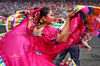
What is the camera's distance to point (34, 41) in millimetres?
1417

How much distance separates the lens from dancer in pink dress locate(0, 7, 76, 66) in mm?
1165

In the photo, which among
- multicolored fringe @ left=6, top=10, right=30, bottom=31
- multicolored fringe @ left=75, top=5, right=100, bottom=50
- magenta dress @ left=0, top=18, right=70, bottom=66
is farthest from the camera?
multicolored fringe @ left=6, top=10, right=30, bottom=31

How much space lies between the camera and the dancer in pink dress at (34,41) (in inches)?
45.9

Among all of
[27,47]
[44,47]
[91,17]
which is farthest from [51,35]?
[91,17]

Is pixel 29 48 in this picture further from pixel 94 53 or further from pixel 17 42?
pixel 94 53

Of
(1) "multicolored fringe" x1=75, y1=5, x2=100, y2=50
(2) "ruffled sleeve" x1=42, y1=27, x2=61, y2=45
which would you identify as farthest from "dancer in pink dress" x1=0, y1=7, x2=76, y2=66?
(1) "multicolored fringe" x1=75, y1=5, x2=100, y2=50

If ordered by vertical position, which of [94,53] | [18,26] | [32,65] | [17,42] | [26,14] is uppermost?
[26,14]

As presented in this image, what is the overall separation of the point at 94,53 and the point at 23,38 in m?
2.84

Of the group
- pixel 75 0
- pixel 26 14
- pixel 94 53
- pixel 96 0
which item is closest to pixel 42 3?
pixel 75 0

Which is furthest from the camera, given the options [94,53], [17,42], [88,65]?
[94,53]

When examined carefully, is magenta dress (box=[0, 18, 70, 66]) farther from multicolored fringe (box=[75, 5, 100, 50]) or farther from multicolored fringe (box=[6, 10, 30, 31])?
multicolored fringe (box=[75, 5, 100, 50])

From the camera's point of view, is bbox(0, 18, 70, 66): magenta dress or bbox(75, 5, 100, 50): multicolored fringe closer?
bbox(75, 5, 100, 50): multicolored fringe

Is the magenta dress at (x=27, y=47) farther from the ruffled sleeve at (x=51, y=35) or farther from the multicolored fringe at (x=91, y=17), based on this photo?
the multicolored fringe at (x=91, y=17)

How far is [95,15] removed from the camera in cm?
108
